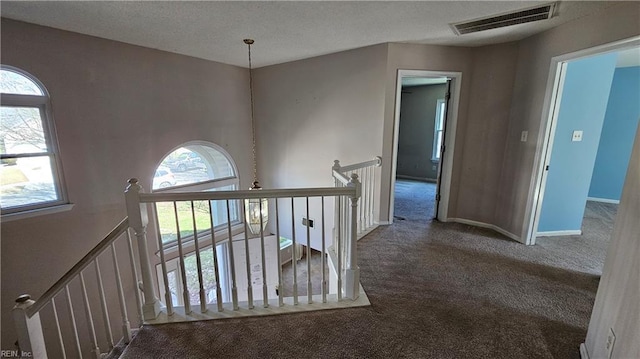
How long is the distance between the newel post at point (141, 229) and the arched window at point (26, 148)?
2178 mm

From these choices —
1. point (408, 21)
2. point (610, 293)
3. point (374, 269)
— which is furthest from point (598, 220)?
point (408, 21)

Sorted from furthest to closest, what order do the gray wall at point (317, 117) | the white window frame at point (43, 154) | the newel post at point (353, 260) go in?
the gray wall at point (317, 117)
the white window frame at point (43, 154)
the newel post at point (353, 260)

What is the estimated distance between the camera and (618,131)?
4520mm

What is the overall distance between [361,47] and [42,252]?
442 cm

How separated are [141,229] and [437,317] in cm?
213

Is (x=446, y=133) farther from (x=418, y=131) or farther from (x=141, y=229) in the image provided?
(x=418, y=131)

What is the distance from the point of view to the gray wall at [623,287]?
4.08 feet

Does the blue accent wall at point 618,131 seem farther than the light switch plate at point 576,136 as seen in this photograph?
Yes

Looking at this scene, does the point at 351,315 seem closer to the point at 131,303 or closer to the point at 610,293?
the point at 610,293

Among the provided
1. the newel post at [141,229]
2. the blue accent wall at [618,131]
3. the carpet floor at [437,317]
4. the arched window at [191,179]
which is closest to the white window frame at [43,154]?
the arched window at [191,179]

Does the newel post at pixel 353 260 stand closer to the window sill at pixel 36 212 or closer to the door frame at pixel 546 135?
the door frame at pixel 546 135

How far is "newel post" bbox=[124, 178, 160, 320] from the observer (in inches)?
69.3

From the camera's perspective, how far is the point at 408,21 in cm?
263

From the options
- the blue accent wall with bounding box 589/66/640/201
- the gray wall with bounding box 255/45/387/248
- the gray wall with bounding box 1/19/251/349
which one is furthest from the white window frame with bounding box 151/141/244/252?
the blue accent wall with bounding box 589/66/640/201
